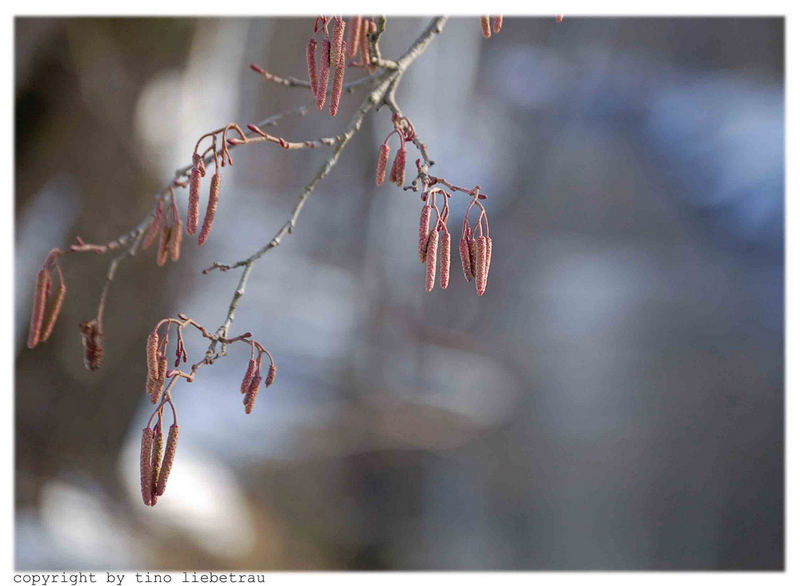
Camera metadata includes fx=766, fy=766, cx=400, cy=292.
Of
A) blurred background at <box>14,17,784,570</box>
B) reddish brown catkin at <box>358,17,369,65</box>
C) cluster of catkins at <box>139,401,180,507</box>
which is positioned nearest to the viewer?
cluster of catkins at <box>139,401,180,507</box>

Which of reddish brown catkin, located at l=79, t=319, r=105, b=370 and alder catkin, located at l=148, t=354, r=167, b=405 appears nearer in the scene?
alder catkin, located at l=148, t=354, r=167, b=405

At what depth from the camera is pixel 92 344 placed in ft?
2.32

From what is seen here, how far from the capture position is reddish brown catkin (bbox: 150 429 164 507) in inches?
21.6

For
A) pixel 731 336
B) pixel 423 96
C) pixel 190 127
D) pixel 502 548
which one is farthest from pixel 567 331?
pixel 190 127

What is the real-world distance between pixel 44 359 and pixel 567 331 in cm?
142

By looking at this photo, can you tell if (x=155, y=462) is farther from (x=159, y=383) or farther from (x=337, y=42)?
(x=337, y=42)

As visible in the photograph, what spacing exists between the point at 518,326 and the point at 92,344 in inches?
66.1

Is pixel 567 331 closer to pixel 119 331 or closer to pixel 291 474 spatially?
pixel 291 474

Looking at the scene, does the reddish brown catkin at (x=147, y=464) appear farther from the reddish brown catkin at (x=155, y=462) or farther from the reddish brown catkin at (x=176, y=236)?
the reddish brown catkin at (x=176, y=236)

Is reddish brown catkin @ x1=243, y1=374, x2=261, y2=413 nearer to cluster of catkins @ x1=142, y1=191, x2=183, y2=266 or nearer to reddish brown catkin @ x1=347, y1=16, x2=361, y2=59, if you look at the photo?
cluster of catkins @ x1=142, y1=191, x2=183, y2=266

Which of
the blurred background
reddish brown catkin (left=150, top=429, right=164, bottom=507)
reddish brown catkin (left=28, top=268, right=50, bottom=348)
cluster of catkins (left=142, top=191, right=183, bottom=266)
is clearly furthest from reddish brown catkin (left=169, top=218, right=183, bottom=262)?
the blurred background

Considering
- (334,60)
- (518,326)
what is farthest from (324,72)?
(518,326)

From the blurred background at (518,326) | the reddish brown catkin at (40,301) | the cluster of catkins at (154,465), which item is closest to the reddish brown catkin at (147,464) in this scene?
the cluster of catkins at (154,465)

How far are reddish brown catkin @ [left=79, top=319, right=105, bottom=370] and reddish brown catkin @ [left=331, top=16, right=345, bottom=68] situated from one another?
336mm
